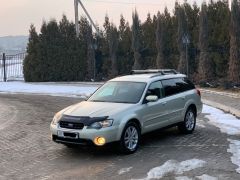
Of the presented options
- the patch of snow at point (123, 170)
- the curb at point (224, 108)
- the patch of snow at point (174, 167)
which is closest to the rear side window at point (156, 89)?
the patch of snow at point (174, 167)

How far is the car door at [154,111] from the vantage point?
10.8 metres

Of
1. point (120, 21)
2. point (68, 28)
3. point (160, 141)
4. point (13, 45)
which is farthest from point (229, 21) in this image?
point (13, 45)

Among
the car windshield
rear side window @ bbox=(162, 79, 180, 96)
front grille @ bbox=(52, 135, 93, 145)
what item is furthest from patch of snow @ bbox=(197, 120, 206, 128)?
front grille @ bbox=(52, 135, 93, 145)

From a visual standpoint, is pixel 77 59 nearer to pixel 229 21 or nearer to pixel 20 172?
pixel 229 21

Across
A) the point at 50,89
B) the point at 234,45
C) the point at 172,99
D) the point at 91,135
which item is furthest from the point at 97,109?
the point at 50,89

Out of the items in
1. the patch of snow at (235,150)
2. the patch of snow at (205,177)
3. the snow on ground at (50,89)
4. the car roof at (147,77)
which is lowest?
the patch of snow at (205,177)

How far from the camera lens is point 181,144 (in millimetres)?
11062

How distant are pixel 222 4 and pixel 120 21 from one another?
7.80 m

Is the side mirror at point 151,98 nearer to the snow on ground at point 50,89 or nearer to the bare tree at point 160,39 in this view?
the snow on ground at point 50,89

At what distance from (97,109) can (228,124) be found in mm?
4763

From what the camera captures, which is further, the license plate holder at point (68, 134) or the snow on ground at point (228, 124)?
the snow on ground at point (228, 124)

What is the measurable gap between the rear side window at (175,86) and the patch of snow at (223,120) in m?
1.39

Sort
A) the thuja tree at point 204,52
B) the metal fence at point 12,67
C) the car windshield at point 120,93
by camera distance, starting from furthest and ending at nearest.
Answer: the metal fence at point 12,67 < the thuja tree at point 204,52 < the car windshield at point 120,93

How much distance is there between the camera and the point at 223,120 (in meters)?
14.3
